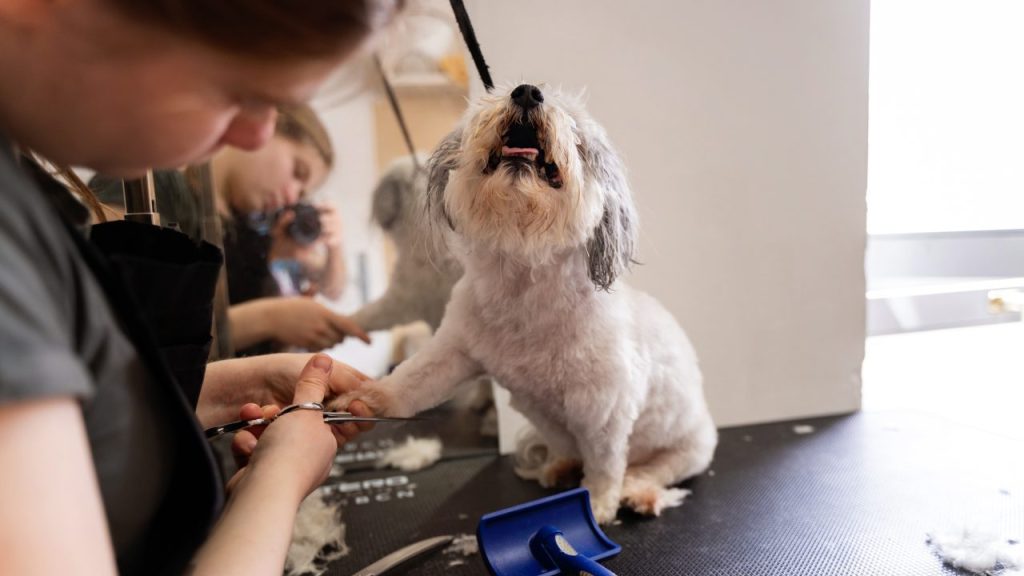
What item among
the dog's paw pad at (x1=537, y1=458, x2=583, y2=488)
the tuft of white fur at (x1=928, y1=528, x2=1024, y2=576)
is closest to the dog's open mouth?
the dog's paw pad at (x1=537, y1=458, x2=583, y2=488)

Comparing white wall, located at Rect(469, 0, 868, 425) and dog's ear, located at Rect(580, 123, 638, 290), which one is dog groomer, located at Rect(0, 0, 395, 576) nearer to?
dog's ear, located at Rect(580, 123, 638, 290)

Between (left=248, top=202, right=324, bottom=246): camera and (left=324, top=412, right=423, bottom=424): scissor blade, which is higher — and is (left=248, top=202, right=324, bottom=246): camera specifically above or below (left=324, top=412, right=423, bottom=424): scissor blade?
above

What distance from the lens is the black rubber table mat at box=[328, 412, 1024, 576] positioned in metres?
0.93

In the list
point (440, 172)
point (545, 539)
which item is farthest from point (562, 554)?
point (440, 172)

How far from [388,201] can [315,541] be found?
67cm

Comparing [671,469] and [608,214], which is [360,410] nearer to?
[608,214]

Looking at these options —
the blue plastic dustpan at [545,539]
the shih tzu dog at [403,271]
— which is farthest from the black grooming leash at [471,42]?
the blue plastic dustpan at [545,539]

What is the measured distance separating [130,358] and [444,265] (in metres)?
0.76

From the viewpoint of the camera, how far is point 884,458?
1.32 meters

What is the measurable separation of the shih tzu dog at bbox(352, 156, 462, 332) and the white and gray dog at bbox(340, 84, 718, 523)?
333 mm

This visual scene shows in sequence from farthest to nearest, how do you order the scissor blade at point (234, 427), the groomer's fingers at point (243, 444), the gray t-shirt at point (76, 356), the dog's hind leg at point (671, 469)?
the dog's hind leg at point (671, 469), the groomer's fingers at point (243, 444), the scissor blade at point (234, 427), the gray t-shirt at point (76, 356)

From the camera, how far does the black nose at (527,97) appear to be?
2.64 feet

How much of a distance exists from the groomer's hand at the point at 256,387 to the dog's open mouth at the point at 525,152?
0.37 metres

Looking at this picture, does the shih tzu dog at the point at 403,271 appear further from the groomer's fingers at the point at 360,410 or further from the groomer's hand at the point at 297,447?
the groomer's hand at the point at 297,447
